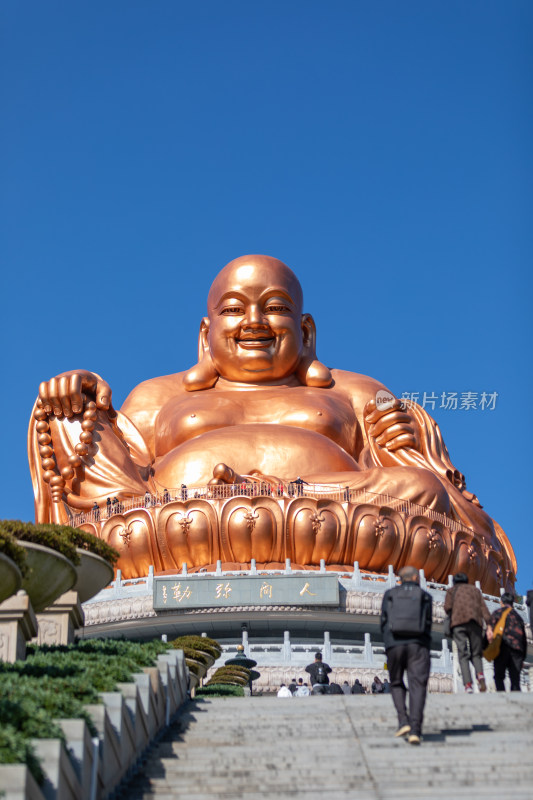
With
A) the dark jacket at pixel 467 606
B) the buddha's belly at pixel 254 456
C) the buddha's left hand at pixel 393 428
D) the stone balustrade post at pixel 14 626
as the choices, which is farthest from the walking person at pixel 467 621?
the buddha's left hand at pixel 393 428

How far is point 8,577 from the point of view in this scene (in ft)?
25.1

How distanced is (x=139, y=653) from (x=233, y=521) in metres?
11.1

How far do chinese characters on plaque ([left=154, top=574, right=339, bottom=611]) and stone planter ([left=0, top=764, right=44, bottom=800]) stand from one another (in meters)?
13.8

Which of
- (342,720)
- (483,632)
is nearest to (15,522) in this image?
(342,720)

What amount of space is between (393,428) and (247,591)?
19.6ft

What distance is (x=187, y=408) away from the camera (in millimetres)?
23516

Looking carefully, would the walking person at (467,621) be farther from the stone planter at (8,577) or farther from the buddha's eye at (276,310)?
the buddha's eye at (276,310)

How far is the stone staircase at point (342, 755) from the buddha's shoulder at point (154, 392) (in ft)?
53.7

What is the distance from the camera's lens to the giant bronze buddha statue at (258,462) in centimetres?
2027

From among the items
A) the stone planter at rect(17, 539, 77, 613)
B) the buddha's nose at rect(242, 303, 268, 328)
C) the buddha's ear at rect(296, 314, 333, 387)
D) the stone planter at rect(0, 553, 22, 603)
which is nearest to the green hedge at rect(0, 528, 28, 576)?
the stone planter at rect(0, 553, 22, 603)

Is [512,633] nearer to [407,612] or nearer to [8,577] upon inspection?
[407,612]

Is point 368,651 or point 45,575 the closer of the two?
point 45,575

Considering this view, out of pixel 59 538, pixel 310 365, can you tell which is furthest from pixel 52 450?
pixel 59 538

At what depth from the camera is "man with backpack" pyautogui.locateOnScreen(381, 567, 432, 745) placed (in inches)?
293
